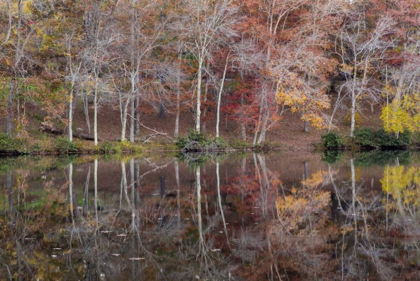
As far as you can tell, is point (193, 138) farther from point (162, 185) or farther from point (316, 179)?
point (162, 185)

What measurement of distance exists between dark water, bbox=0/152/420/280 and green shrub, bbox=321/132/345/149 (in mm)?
18532

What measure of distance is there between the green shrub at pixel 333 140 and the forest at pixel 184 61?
0.13 metres

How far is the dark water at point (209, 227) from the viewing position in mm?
7613

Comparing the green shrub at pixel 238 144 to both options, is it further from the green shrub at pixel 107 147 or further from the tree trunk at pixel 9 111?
the tree trunk at pixel 9 111

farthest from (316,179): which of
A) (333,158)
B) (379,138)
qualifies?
(379,138)

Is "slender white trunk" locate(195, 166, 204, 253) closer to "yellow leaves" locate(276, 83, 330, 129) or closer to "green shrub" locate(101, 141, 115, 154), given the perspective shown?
"green shrub" locate(101, 141, 115, 154)

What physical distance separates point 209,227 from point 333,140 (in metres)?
28.7

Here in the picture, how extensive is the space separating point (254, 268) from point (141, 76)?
31583 millimetres

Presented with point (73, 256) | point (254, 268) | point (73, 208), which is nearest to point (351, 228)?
point (254, 268)

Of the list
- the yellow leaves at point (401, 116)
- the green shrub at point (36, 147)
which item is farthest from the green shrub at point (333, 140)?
the green shrub at point (36, 147)

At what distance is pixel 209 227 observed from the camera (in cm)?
1042

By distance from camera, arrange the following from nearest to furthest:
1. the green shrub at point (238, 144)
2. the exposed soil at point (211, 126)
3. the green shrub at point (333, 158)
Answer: the green shrub at point (333, 158) → the green shrub at point (238, 144) → the exposed soil at point (211, 126)

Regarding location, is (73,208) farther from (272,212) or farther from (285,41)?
(285,41)

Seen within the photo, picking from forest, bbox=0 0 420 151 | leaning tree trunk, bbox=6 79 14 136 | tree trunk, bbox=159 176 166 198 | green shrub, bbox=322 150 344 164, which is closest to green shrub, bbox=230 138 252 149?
forest, bbox=0 0 420 151
